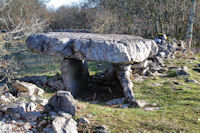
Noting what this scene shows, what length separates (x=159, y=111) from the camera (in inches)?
195

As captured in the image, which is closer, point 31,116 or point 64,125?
point 64,125

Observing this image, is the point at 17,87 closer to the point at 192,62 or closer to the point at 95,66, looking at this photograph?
the point at 95,66

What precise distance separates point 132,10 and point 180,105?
10.1 metres

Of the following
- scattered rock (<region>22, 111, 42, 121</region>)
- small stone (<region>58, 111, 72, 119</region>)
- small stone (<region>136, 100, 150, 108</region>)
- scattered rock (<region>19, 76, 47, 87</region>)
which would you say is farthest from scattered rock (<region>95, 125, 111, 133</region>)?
scattered rock (<region>19, 76, 47, 87</region>)

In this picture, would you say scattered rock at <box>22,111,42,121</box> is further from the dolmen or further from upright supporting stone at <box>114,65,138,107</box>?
upright supporting stone at <box>114,65,138,107</box>

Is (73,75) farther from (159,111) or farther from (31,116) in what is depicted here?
(159,111)

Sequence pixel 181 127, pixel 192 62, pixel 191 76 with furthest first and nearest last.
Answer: pixel 192 62, pixel 191 76, pixel 181 127

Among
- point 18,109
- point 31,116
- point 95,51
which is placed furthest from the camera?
point 95,51

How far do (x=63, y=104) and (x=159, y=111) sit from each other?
7.64 feet

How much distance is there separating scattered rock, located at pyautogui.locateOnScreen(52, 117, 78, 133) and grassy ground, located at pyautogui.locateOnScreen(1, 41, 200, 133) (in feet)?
0.82

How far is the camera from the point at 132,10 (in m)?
14.1

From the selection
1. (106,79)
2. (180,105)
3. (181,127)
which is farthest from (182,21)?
(181,127)

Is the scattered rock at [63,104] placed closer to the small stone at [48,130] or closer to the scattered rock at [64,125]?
the scattered rock at [64,125]

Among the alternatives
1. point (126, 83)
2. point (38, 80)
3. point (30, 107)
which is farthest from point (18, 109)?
point (38, 80)
